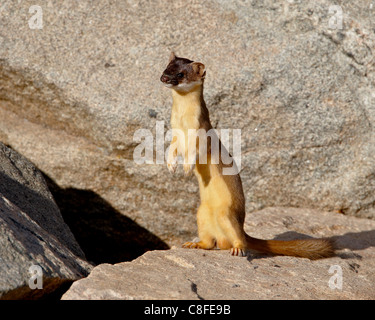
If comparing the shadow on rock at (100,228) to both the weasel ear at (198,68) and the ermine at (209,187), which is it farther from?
the weasel ear at (198,68)

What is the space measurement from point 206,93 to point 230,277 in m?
2.37

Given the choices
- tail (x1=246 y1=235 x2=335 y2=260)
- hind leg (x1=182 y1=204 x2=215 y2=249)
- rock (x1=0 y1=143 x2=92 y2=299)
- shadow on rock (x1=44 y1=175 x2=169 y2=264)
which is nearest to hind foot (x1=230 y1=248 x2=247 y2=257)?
tail (x1=246 y1=235 x2=335 y2=260)

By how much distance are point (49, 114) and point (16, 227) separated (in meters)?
2.47

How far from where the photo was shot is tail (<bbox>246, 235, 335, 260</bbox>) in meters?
5.14

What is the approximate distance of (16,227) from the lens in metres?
4.27

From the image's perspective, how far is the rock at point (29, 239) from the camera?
3826 mm

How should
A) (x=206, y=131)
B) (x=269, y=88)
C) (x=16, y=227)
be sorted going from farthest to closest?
(x=269, y=88) < (x=206, y=131) < (x=16, y=227)

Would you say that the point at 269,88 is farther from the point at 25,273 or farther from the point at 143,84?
the point at 25,273

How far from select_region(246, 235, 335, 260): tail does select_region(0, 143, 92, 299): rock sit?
144 centimetres

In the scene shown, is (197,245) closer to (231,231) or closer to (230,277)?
(231,231)

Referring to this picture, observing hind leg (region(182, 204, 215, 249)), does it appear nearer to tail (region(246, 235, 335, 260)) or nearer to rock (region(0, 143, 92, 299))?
tail (region(246, 235, 335, 260))

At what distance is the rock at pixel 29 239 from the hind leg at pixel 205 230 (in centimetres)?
98
